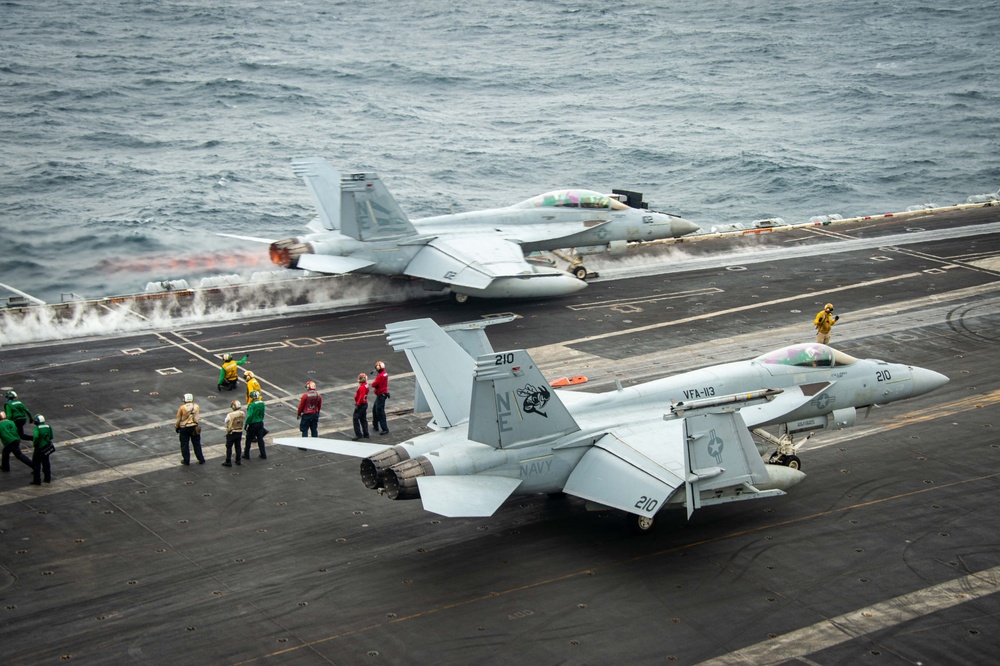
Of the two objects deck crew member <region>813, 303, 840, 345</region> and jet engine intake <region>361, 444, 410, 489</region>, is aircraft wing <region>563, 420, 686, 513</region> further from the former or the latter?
deck crew member <region>813, 303, 840, 345</region>

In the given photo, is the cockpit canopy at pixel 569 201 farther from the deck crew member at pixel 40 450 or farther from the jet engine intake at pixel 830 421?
the deck crew member at pixel 40 450

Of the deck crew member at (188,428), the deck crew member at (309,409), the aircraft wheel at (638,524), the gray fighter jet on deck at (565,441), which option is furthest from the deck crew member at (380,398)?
the aircraft wheel at (638,524)

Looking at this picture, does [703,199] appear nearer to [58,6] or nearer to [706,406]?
[706,406]

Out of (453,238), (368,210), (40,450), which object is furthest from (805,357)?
(368,210)

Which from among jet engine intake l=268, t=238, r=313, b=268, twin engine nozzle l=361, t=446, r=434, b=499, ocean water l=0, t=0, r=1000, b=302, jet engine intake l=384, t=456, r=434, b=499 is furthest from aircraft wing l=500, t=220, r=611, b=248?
jet engine intake l=384, t=456, r=434, b=499

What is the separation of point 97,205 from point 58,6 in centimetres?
7415

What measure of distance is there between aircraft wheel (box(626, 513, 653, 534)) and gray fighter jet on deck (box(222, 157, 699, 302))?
16415mm

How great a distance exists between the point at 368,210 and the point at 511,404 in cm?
1903

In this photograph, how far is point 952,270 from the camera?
145ft

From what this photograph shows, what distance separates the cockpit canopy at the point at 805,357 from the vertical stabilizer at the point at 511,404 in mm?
5812

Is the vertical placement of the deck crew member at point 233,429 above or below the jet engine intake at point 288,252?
below

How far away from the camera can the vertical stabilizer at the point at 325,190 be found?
4103 cm

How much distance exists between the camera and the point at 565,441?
845 inches

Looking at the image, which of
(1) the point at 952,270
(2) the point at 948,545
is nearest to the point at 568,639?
(2) the point at 948,545
